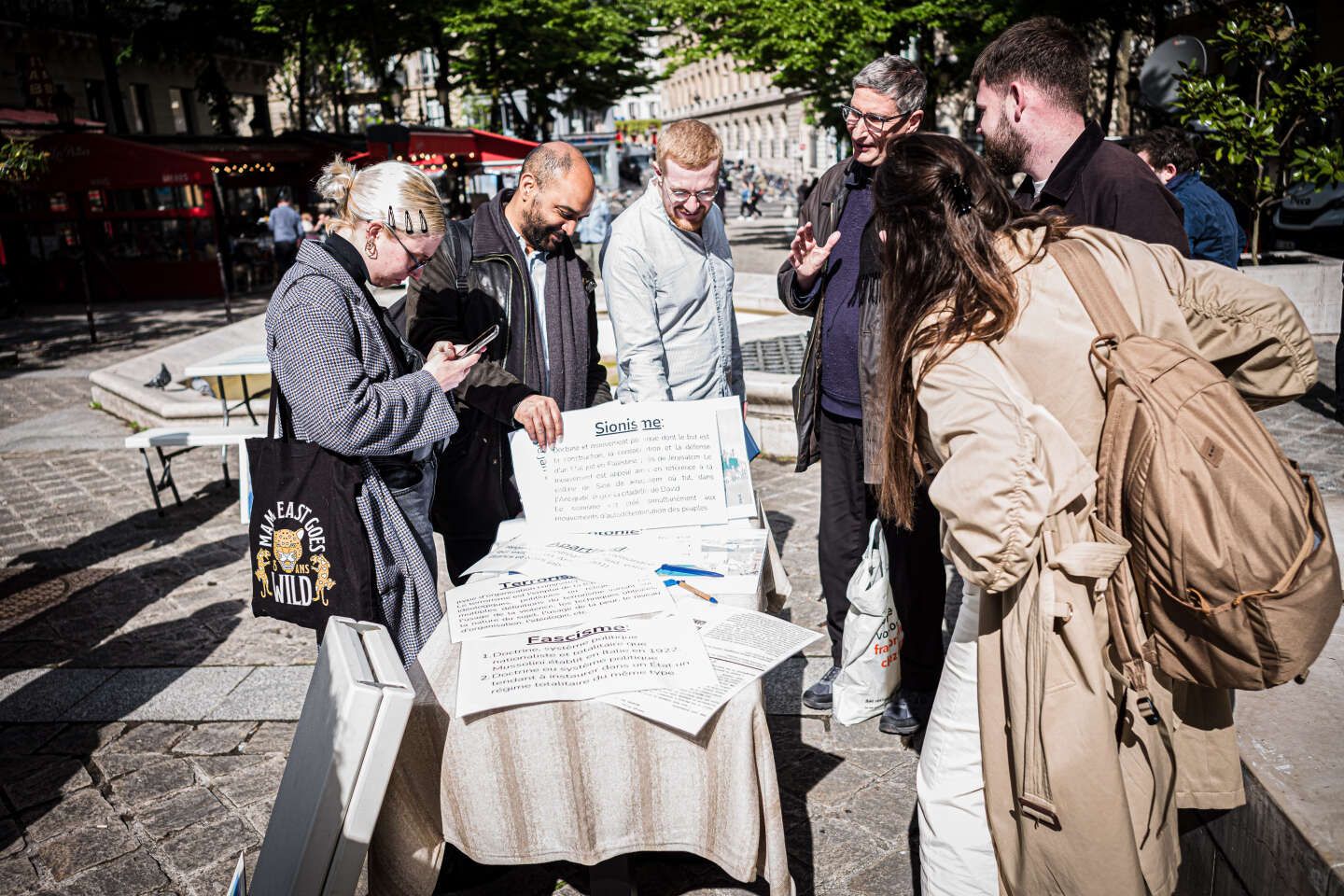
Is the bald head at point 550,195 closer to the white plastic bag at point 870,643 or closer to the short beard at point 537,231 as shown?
the short beard at point 537,231

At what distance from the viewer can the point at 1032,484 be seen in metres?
1.70

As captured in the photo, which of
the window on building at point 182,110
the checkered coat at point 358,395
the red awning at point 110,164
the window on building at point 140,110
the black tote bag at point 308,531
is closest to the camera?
the checkered coat at point 358,395

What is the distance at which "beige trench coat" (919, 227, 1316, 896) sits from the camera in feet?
5.70

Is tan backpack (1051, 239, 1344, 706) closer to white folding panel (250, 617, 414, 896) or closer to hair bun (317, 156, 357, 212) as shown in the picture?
white folding panel (250, 617, 414, 896)

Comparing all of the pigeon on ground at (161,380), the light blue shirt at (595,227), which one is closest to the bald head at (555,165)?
the pigeon on ground at (161,380)

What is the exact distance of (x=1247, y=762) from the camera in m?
2.26

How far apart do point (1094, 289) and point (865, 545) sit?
188cm

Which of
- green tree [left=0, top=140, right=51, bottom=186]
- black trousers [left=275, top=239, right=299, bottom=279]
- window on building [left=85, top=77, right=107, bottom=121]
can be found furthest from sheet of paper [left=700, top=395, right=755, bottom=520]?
window on building [left=85, top=77, right=107, bottom=121]

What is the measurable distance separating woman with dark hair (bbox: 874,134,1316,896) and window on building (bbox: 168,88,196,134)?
38.8 m

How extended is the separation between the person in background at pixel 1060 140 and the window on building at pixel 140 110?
36986 mm

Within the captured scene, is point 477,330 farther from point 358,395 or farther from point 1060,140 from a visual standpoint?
point 1060,140

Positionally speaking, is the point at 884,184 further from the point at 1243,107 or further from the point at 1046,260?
the point at 1243,107

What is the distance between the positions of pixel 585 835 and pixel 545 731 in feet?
0.85

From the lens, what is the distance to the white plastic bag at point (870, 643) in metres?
3.13
